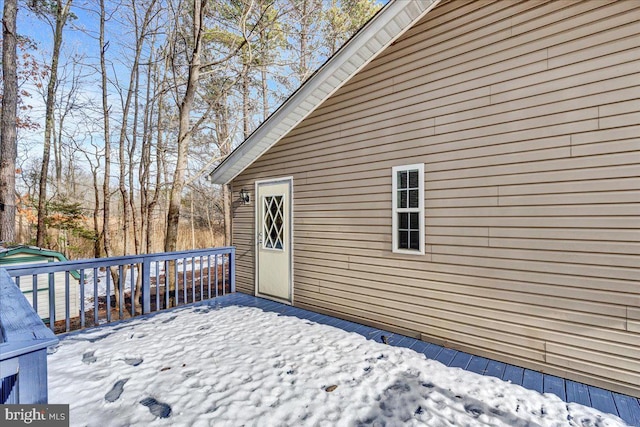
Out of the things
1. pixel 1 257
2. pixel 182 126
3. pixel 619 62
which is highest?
pixel 182 126

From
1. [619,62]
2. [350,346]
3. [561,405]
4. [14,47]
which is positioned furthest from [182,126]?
[561,405]

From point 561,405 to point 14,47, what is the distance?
10.0 metres

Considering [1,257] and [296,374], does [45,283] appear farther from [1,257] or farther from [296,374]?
[296,374]

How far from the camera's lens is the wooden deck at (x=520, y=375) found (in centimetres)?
242

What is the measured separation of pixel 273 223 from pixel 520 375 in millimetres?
Result: 3987

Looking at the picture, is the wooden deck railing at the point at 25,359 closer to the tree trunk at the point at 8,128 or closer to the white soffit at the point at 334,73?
the white soffit at the point at 334,73

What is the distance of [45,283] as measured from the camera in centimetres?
528

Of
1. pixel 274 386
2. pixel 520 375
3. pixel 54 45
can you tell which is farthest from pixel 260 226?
pixel 54 45

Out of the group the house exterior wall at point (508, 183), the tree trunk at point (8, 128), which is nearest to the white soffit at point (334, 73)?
the house exterior wall at point (508, 183)

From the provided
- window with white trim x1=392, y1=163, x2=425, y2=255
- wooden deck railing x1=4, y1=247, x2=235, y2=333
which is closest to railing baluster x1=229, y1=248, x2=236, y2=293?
wooden deck railing x1=4, y1=247, x2=235, y2=333

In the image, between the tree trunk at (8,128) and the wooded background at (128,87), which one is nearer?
the tree trunk at (8,128)

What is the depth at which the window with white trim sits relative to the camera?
12.0ft

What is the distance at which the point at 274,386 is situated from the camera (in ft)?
8.51

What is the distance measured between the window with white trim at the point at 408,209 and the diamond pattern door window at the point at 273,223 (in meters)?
2.14
